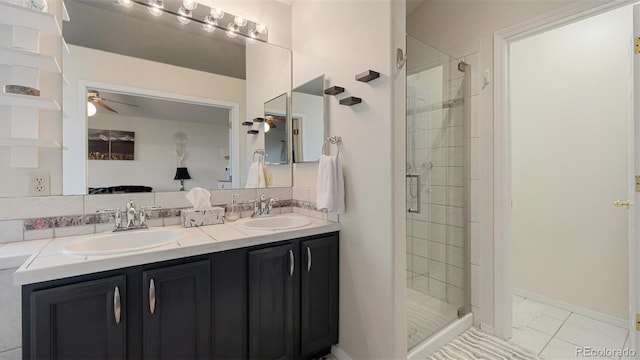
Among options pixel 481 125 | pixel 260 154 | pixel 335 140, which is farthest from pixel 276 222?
pixel 481 125

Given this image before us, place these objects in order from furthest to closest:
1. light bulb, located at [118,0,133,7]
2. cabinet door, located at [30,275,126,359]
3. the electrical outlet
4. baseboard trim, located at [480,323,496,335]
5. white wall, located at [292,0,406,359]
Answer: baseboard trim, located at [480,323,496,335] → light bulb, located at [118,0,133,7] → white wall, located at [292,0,406,359] → the electrical outlet → cabinet door, located at [30,275,126,359]

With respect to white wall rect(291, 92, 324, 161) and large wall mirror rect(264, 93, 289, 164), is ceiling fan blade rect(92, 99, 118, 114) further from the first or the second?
white wall rect(291, 92, 324, 161)

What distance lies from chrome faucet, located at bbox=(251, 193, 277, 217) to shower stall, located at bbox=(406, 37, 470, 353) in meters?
1.05

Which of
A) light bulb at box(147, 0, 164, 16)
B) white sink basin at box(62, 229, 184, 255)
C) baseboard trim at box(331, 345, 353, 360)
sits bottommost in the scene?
baseboard trim at box(331, 345, 353, 360)

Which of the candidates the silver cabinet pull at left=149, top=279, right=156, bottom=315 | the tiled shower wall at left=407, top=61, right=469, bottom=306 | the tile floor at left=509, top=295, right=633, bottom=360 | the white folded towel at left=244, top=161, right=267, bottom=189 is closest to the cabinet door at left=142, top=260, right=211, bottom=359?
the silver cabinet pull at left=149, top=279, right=156, bottom=315

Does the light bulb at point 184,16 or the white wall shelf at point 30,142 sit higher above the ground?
the light bulb at point 184,16

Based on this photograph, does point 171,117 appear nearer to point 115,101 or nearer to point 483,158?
point 115,101

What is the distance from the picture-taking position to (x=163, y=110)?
1.85 m

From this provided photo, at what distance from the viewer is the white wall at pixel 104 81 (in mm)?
1570

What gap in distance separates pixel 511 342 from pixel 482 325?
0.64ft

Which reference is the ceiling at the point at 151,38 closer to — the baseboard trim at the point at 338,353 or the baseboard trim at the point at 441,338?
the baseboard trim at the point at 338,353

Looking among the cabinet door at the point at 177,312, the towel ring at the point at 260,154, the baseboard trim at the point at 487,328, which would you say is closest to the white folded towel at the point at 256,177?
the towel ring at the point at 260,154

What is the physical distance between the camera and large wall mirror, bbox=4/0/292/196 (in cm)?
160

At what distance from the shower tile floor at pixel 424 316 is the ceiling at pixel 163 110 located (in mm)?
1798
